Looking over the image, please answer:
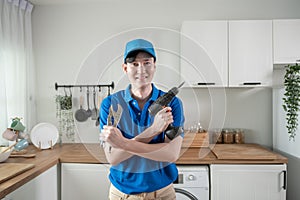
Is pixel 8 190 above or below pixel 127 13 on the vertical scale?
below

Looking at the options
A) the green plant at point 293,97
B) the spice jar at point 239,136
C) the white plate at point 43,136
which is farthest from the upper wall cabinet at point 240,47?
the white plate at point 43,136

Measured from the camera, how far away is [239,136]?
2.56m

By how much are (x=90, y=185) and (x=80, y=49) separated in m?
1.28

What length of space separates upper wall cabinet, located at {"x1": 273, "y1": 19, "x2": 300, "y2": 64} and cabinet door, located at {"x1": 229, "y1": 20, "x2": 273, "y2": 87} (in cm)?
6

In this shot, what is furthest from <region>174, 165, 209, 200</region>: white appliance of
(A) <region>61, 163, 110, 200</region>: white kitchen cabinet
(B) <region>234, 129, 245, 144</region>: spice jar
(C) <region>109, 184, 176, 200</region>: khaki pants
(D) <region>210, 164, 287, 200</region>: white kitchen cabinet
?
(C) <region>109, 184, 176, 200</region>: khaki pants

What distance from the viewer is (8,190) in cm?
137

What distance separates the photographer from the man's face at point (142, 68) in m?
0.70

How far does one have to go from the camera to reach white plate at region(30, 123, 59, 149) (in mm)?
2393

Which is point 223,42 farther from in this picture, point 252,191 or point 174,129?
point 174,129

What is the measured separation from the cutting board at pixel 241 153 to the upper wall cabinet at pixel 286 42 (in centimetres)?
74

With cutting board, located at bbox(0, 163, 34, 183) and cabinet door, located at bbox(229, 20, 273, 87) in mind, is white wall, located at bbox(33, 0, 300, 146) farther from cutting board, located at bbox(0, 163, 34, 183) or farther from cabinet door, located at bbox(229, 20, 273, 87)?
cutting board, located at bbox(0, 163, 34, 183)

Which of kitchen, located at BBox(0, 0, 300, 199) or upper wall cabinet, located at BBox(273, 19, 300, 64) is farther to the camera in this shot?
kitchen, located at BBox(0, 0, 300, 199)

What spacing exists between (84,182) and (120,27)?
1423mm

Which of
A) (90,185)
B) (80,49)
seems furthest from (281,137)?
(80,49)
